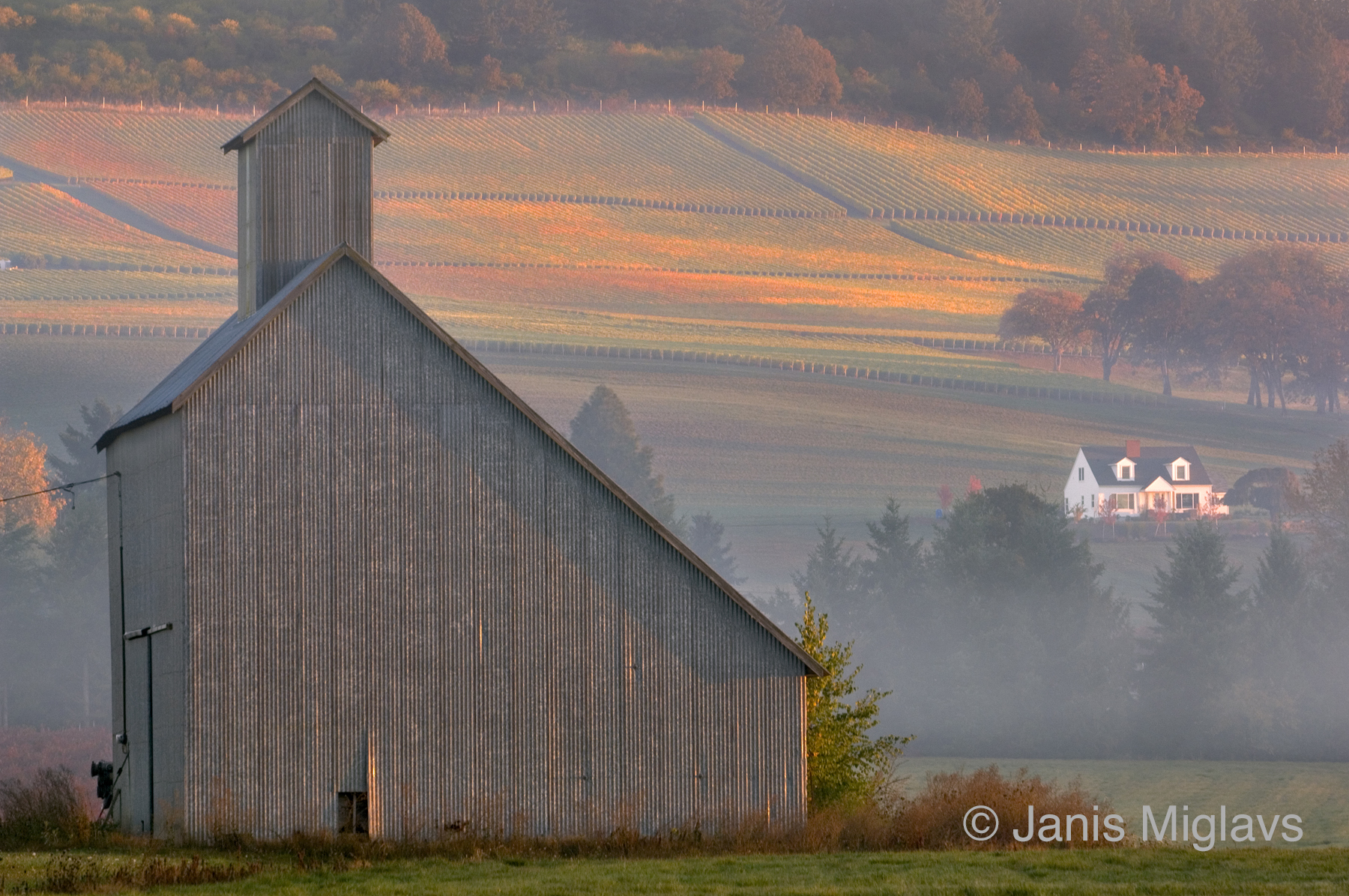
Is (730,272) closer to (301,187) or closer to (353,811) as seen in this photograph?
(301,187)

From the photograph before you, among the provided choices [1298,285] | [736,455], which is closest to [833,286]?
[736,455]

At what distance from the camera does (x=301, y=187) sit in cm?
3578

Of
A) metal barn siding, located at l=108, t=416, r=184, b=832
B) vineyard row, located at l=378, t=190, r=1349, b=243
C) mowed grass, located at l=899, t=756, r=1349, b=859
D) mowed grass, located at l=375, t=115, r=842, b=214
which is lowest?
mowed grass, located at l=899, t=756, r=1349, b=859

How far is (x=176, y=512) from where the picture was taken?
30688 mm

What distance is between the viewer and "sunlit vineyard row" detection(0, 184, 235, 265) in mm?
171375

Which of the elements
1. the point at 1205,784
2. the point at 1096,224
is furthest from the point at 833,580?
the point at 1096,224

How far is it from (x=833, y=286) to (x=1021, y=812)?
6102 inches

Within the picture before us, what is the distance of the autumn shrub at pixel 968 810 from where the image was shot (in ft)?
98.3

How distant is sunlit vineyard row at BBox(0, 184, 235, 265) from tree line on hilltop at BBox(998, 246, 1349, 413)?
86.2m

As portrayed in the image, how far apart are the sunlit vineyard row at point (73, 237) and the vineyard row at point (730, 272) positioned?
2035 cm

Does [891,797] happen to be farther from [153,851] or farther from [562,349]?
[562,349]

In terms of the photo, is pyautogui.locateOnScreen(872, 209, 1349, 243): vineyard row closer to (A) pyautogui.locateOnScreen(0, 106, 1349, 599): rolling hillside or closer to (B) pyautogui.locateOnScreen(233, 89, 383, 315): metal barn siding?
(A) pyautogui.locateOnScreen(0, 106, 1349, 599): rolling hillside

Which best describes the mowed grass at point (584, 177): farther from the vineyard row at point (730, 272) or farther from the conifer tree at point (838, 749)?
the conifer tree at point (838, 749)

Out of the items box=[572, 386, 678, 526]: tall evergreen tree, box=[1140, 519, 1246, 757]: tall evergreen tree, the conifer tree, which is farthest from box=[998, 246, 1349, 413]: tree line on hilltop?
the conifer tree
